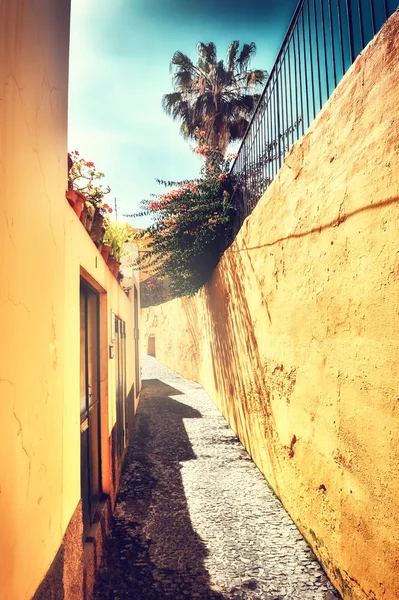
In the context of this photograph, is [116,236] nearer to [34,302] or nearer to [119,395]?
[119,395]

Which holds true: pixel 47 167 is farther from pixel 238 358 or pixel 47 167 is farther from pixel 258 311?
pixel 238 358

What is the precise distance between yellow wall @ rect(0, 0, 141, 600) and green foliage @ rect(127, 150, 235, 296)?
5.16m

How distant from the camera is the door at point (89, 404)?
2.69 meters

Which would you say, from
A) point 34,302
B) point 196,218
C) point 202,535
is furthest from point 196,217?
point 34,302

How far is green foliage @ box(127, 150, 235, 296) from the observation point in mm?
7180

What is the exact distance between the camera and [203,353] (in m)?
10.7

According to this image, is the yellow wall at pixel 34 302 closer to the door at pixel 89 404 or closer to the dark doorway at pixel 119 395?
the door at pixel 89 404

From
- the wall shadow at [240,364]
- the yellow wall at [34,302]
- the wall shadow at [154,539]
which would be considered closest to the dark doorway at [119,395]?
the wall shadow at [154,539]

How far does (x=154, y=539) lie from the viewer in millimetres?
3186

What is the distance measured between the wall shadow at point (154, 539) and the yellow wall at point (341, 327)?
88 centimetres

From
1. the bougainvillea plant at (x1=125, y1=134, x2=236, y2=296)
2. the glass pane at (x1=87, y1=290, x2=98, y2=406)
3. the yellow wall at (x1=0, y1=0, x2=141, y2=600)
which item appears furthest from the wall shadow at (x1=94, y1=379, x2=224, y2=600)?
the bougainvillea plant at (x1=125, y1=134, x2=236, y2=296)

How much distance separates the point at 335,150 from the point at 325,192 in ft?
0.82

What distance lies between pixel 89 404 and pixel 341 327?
173cm

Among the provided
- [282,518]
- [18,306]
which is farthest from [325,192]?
[282,518]
